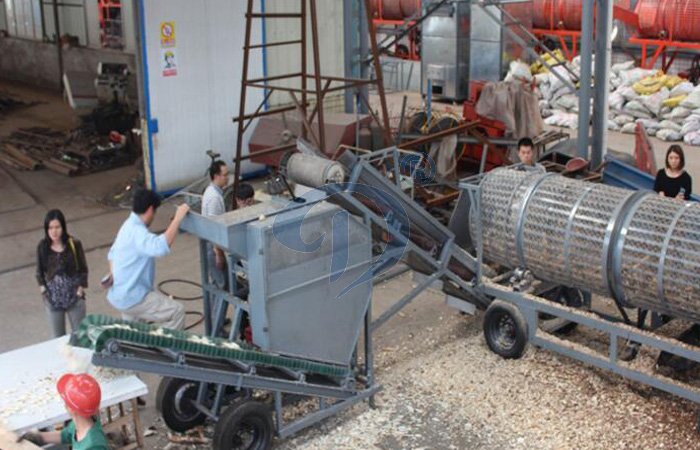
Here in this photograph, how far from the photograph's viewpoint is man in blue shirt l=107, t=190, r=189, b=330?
19.8 ft

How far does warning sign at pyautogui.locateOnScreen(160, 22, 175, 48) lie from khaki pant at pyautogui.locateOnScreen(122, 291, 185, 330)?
6390 millimetres

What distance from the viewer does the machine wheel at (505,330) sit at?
7.20 m

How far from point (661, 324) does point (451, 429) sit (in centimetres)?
216

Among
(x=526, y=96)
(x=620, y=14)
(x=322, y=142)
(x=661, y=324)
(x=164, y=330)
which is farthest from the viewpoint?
(x=620, y=14)

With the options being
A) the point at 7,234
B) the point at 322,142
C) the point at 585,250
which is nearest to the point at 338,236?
the point at 585,250

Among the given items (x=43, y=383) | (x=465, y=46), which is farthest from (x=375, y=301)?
(x=465, y=46)

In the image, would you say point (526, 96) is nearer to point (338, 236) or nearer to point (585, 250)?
point (585, 250)

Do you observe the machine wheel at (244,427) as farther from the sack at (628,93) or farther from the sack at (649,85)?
the sack at (649,85)

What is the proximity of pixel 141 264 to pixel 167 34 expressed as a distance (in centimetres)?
Answer: 650

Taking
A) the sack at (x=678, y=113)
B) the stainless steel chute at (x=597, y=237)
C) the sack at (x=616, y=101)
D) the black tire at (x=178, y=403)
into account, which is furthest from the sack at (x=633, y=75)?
the black tire at (x=178, y=403)

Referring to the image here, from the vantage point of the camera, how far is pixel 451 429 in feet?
21.0

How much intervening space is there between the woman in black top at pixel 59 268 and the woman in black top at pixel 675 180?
17.4ft

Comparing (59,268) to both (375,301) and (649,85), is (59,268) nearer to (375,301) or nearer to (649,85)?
(375,301)

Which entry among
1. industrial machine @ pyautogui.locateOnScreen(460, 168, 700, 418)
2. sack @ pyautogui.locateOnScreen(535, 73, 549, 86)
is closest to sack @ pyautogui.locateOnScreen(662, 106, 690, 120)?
sack @ pyautogui.locateOnScreen(535, 73, 549, 86)
